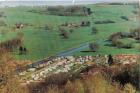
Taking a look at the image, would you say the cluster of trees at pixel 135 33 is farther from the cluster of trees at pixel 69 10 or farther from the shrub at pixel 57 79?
the shrub at pixel 57 79

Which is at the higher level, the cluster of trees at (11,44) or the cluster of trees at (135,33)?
the cluster of trees at (135,33)

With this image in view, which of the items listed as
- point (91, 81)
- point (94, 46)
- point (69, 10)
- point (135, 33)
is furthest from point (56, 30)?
point (135, 33)

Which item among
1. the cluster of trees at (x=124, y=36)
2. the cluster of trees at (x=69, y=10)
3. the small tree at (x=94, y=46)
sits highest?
the cluster of trees at (x=69, y=10)

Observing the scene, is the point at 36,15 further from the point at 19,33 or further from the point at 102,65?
the point at 102,65

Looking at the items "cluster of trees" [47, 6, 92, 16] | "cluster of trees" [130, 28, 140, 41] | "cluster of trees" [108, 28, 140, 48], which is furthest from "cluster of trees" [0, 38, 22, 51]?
"cluster of trees" [130, 28, 140, 41]

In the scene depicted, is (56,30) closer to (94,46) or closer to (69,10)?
(69,10)

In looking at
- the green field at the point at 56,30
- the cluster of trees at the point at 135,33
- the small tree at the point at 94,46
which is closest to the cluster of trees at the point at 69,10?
the green field at the point at 56,30

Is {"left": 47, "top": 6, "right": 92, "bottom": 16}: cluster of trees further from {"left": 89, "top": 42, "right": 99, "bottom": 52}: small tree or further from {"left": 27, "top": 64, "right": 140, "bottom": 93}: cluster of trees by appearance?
{"left": 27, "top": 64, "right": 140, "bottom": 93}: cluster of trees
